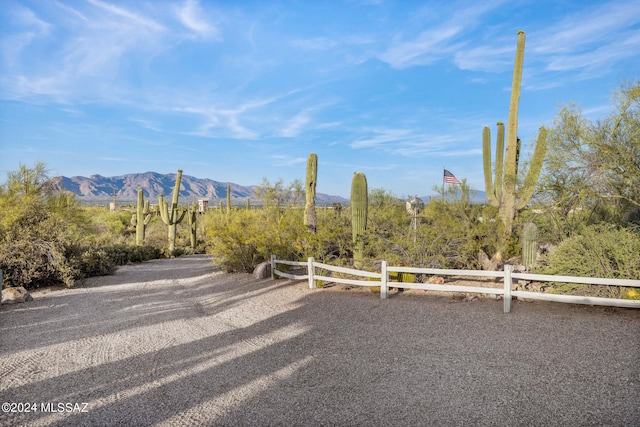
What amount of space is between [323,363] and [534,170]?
37.7 ft

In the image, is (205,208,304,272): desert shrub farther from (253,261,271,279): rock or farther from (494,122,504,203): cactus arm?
(494,122,504,203): cactus arm

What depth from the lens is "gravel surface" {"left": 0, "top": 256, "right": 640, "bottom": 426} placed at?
15.6ft

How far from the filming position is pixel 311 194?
644 inches

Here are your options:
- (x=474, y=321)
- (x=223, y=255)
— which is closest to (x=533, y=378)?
(x=474, y=321)

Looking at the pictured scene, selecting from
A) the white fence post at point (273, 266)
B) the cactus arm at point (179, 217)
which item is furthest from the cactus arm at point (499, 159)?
the cactus arm at point (179, 217)

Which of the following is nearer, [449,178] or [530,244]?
[530,244]

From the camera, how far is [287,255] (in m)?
15.3

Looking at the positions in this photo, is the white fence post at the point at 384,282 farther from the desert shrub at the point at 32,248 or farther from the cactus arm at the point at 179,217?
the cactus arm at the point at 179,217

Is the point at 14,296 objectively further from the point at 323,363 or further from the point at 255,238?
the point at 323,363

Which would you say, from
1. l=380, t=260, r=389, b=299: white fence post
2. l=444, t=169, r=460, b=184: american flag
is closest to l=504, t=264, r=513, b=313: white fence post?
l=380, t=260, r=389, b=299: white fence post

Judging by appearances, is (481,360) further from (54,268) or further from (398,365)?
(54,268)

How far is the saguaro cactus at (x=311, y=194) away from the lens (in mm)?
16134

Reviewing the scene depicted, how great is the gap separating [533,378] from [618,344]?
7.59 ft

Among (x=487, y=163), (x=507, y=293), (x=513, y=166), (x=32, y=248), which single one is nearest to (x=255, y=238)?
(x=32, y=248)
